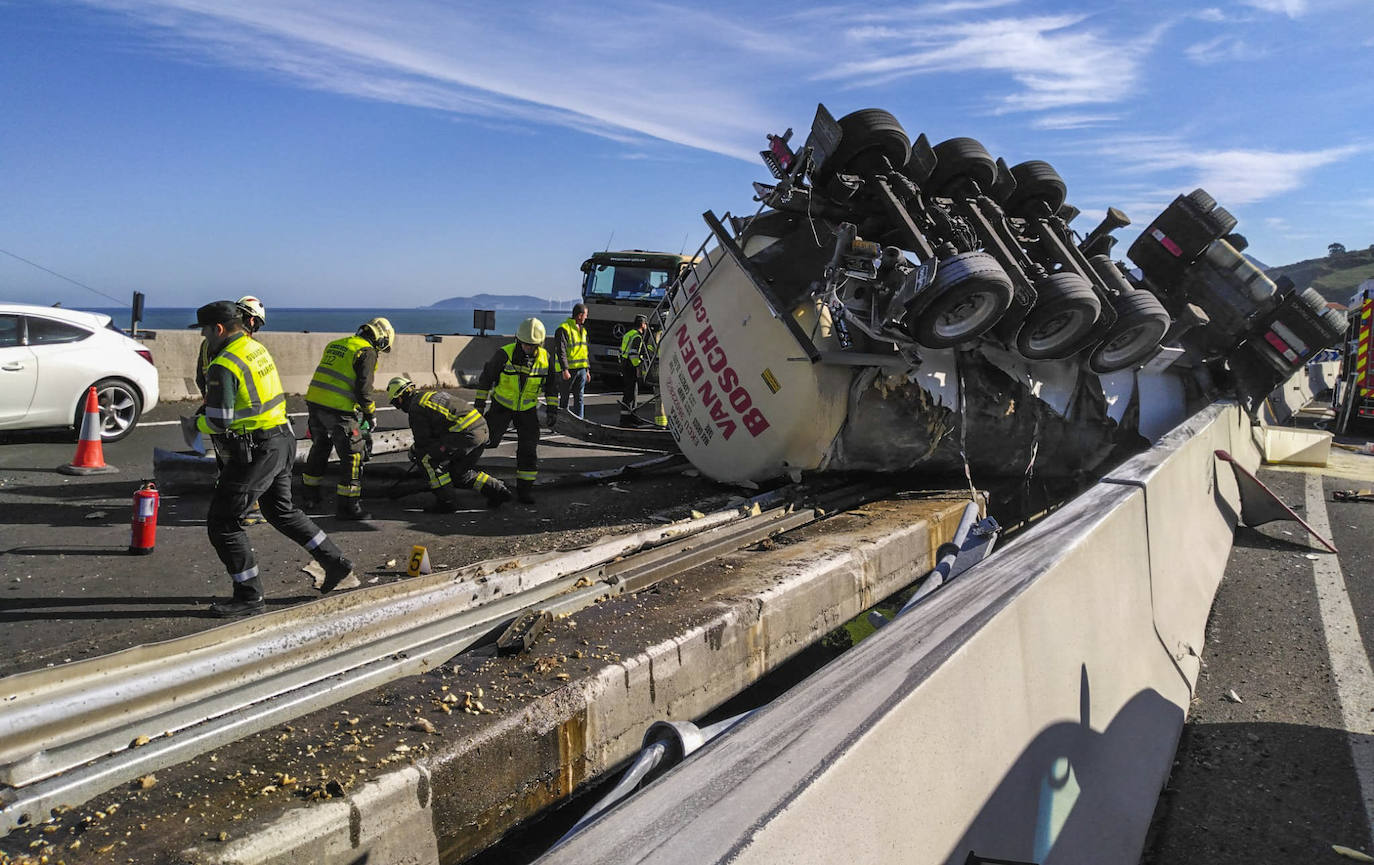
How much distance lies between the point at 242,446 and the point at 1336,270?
190 ft

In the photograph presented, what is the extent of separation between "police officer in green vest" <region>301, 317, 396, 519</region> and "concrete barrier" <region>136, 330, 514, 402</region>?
4837 mm

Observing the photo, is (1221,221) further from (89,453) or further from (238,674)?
(89,453)

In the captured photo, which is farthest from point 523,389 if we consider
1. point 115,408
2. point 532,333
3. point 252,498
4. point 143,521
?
point 115,408

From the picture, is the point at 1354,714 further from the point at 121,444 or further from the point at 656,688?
the point at 121,444

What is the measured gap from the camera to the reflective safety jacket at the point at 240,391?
174 inches

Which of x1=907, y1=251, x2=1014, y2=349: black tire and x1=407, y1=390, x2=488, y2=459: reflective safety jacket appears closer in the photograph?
x1=907, y1=251, x2=1014, y2=349: black tire

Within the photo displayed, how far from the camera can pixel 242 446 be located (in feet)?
14.6

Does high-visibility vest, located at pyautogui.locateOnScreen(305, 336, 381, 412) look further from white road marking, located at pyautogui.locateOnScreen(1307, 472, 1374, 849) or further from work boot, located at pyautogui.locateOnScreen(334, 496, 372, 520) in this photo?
white road marking, located at pyautogui.locateOnScreen(1307, 472, 1374, 849)

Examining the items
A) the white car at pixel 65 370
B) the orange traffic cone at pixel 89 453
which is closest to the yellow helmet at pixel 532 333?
the orange traffic cone at pixel 89 453

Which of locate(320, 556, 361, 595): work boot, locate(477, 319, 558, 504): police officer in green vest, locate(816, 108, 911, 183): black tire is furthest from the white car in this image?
locate(816, 108, 911, 183): black tire

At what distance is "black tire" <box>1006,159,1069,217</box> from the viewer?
7.44 m

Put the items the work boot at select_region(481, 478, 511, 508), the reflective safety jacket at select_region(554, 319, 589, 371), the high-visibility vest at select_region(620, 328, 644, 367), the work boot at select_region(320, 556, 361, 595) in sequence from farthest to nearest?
the high-visibility vest at select_region(620, 328, 644, 367) < the reflective safety jacket at select_region(554, 319, 589, 371) < the work boot at select_region(481, 478, 511, 508) < the work boot at select_region(320, 556, 361, 595)

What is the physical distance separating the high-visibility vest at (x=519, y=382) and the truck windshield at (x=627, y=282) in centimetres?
878

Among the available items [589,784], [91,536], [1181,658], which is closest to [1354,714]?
[1181,658]
